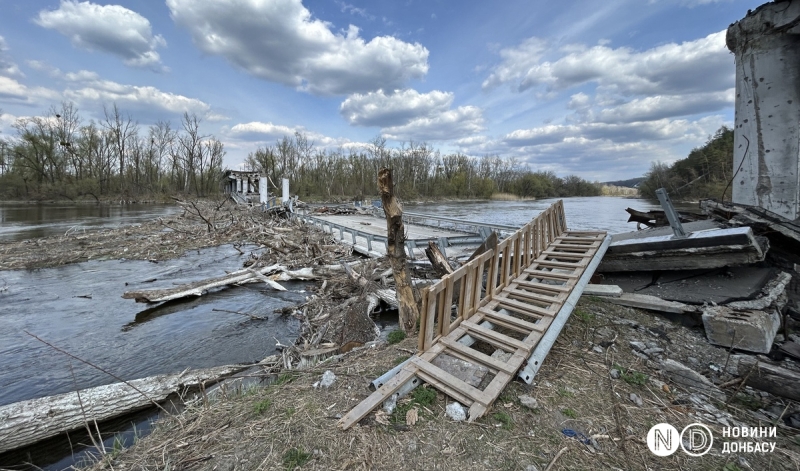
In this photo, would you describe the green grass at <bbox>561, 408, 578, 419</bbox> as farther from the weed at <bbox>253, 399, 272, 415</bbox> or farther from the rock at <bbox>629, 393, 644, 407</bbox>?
the weed at <bbox>253, 399, 272, 415</bbox>

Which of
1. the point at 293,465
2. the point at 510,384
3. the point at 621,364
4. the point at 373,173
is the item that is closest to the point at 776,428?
the point at 621,364

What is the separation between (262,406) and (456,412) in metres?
1.81

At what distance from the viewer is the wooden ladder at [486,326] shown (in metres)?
2.91

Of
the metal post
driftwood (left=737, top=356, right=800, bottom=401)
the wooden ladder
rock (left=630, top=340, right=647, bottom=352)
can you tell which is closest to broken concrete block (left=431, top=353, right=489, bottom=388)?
the wooden ladder

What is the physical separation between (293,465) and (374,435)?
627mm

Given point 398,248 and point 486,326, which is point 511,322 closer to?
point 486,326

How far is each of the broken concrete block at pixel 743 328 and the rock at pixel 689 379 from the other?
100 cm

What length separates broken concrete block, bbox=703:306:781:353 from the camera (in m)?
3.91

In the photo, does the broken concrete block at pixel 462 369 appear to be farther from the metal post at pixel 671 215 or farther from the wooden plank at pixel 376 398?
the metal post at pixel 671 215

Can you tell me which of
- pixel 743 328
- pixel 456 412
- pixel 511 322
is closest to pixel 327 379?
pixel 456 412

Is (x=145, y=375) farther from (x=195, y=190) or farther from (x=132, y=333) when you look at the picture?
(x=195, y=190)

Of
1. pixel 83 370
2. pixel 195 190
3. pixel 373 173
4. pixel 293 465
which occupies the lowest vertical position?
pixel 83 370

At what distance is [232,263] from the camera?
1241 cm

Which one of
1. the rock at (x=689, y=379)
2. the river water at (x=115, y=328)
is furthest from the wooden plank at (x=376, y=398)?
the river water at (x=115, y=328)
